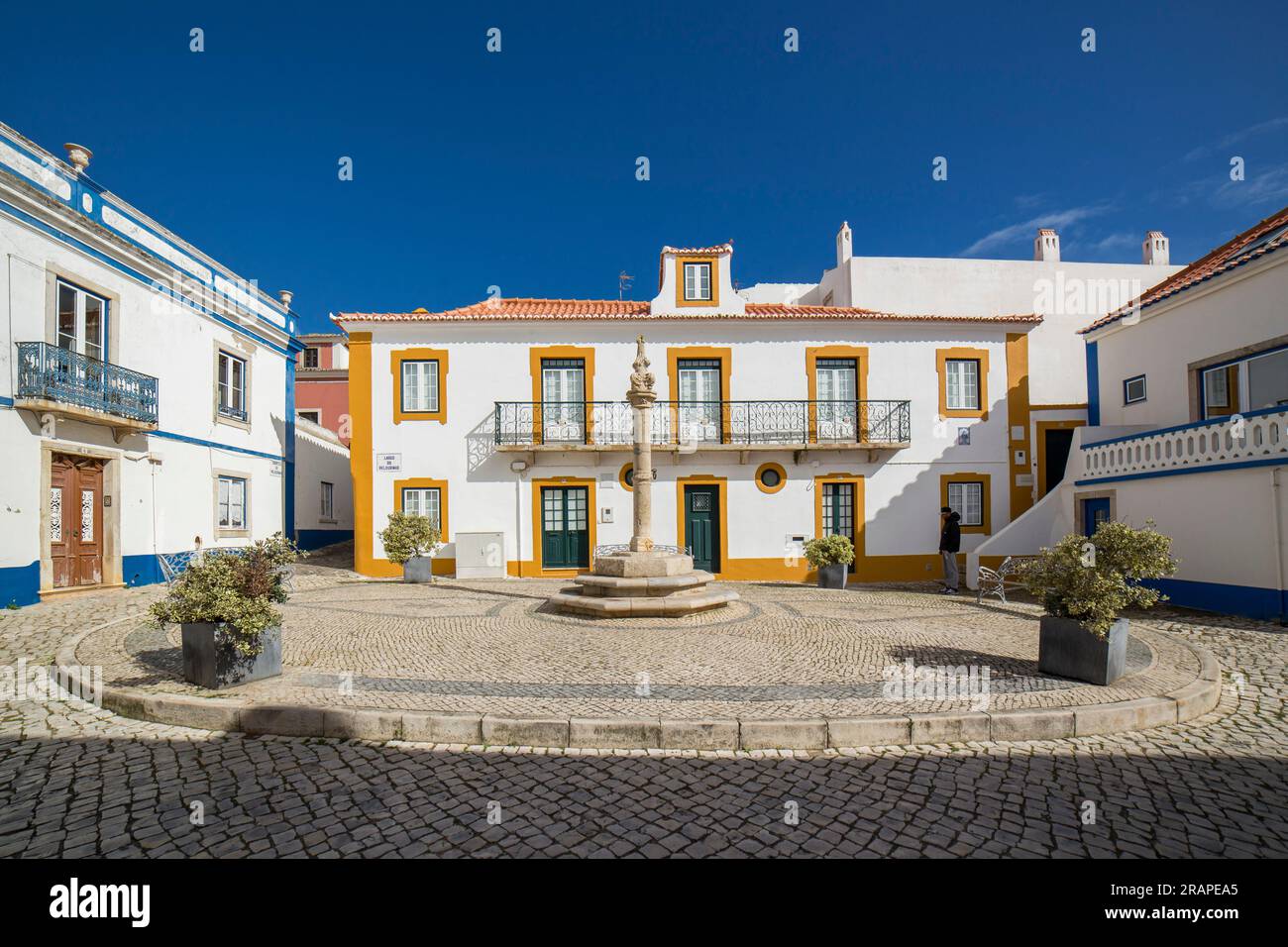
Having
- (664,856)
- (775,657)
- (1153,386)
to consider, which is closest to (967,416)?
(1153,386)

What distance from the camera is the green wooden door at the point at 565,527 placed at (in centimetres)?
1509

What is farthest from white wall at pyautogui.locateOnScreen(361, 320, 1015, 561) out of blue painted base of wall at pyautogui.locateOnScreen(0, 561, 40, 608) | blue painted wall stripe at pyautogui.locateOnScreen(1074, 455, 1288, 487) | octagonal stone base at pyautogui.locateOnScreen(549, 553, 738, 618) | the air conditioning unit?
blue painted base of wall at pyautogui.locateOnScreen(0, 561, 40, 608)

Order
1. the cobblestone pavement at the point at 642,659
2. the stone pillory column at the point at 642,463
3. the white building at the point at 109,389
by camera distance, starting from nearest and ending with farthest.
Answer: the cobblestone pavement at the point at 642,659 < the stone pillory column at the point at 642,463 < the white building at the point at 109,389

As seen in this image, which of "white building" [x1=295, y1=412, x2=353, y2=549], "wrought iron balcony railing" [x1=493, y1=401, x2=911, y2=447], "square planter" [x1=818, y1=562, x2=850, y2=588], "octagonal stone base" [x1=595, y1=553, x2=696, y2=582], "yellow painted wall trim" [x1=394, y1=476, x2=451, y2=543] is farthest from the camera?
"white building" [x1=295, y1=412, x2=353, y2=549]

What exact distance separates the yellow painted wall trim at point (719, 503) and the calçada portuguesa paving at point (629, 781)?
27.7 ft

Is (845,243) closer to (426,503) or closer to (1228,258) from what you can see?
(1228,258)

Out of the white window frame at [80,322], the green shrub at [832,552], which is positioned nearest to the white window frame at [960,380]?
the green shrub at [832,552]

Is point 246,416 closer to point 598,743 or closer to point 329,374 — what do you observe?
point 329,374

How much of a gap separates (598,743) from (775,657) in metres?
2.80

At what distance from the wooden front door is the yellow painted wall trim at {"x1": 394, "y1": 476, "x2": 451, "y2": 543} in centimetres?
546

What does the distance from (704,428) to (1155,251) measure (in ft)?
66.8

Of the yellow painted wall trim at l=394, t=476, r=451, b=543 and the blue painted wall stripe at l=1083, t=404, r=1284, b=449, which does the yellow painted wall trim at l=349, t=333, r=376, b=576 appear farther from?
the blue painted wall stripe at l=1083, t=404, r=1284, b=449

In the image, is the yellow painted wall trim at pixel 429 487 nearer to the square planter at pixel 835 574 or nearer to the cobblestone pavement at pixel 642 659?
the cobblestone pavement at pixel 642 659

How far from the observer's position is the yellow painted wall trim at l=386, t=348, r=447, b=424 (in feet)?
49.2
